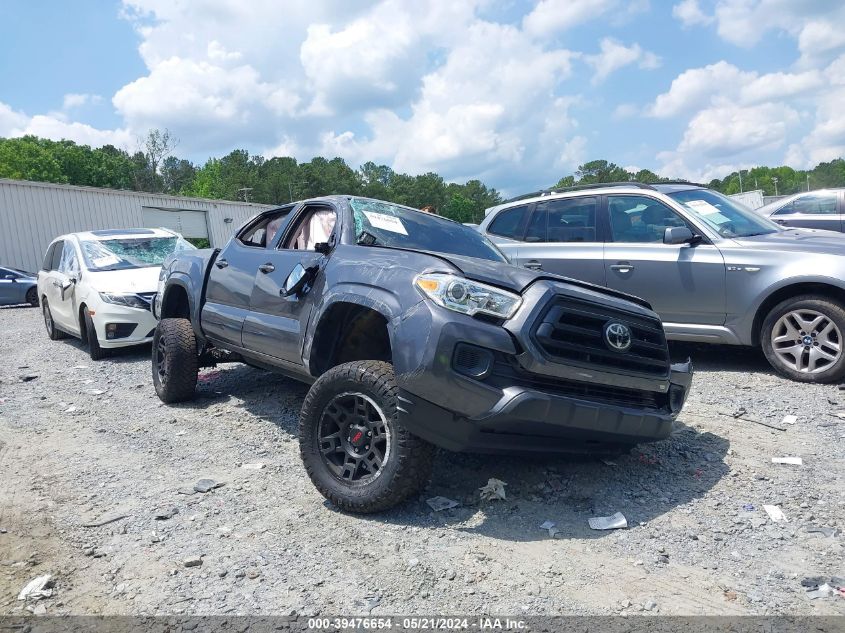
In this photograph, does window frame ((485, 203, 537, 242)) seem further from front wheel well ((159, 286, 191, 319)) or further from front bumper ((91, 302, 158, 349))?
Result: front bumper ((91, 302, 158, 349))

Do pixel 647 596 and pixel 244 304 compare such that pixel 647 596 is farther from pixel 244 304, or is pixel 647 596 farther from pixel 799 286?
pixel 799 286

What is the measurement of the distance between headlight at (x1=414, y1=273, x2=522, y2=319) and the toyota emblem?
55cm

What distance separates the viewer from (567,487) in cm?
383

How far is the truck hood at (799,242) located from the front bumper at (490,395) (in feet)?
11.2

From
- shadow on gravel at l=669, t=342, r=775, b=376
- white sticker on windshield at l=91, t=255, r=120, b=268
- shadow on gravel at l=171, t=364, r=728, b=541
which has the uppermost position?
white sticker on windshield at l=91, t=255, r=120, b=268

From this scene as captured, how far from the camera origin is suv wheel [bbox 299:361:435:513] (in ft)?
10.7

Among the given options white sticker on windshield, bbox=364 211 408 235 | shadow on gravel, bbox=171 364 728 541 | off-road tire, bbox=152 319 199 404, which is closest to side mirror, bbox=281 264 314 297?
white sticker on windshield, bbox=364 211 408 235

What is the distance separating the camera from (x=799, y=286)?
223 inches

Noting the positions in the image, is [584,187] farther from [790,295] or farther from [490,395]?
[490,395]

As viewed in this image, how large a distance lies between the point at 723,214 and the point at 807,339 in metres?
1.57

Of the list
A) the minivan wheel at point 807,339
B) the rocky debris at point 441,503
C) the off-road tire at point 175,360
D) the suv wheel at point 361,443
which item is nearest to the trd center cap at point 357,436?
the suv wheel at point 361,443

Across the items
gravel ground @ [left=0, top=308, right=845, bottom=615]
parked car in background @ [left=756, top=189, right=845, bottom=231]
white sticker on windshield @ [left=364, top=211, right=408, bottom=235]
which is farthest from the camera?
parked car in background @ [left=756, top=189, right=845, bottom=231]

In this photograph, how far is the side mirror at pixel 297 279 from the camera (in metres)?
4.19

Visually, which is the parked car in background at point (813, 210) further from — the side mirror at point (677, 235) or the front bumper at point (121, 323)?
the front bumper at point (121, 323)
